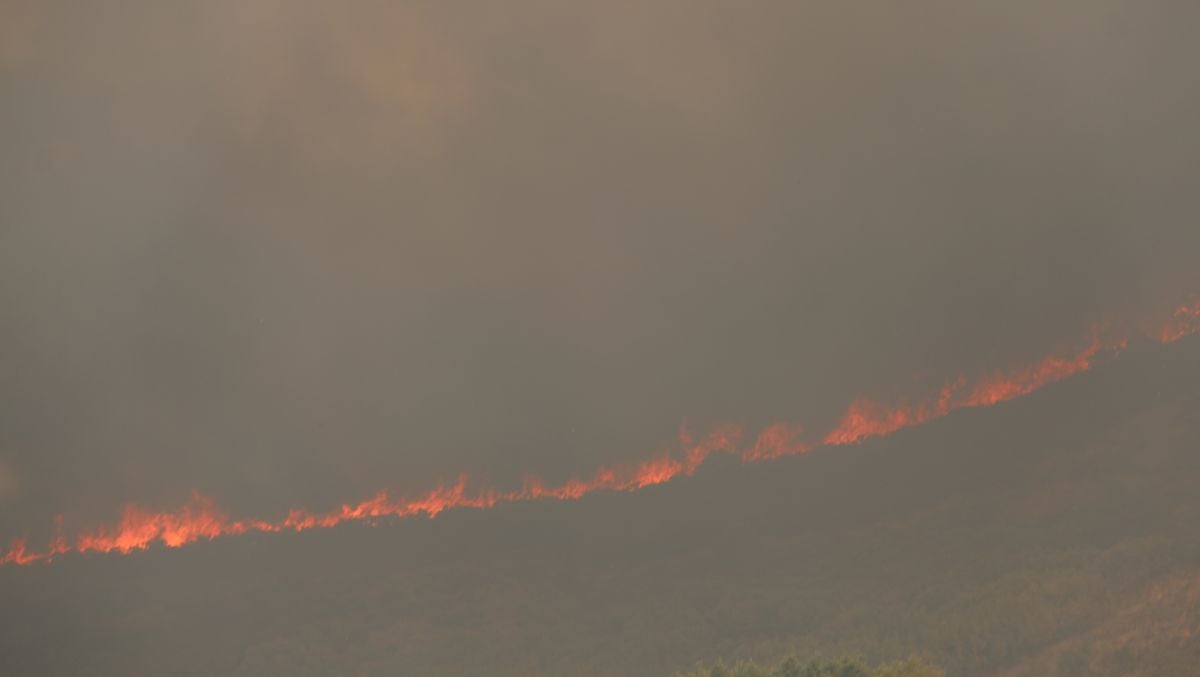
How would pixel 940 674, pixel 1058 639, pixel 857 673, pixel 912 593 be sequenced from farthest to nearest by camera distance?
pixel 912 593 < pixel 1058 639 < pixel 940 674 < pixel 857 673

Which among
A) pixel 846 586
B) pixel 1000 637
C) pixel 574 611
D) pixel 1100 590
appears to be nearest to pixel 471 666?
A: pixel 574 611

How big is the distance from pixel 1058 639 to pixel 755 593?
17058 mm

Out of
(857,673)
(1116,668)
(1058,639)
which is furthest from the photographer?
(1058,639)

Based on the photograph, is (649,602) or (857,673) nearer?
(857,673)

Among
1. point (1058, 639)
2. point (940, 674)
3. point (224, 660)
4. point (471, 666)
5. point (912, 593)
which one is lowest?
point (940, 674)

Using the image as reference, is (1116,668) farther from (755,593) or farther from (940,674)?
(755,593)

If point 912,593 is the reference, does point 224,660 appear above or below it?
above

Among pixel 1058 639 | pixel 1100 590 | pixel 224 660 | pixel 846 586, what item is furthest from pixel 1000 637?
pixel 224 660

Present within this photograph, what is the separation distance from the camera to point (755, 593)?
56719mm

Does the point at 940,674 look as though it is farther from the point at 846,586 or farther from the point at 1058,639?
the point at 846,586

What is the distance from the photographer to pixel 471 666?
5253cm

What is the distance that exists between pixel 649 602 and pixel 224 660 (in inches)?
868

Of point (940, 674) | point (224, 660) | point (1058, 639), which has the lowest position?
point (940, 674)

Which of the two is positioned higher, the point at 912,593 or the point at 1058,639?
the point at 912,593
